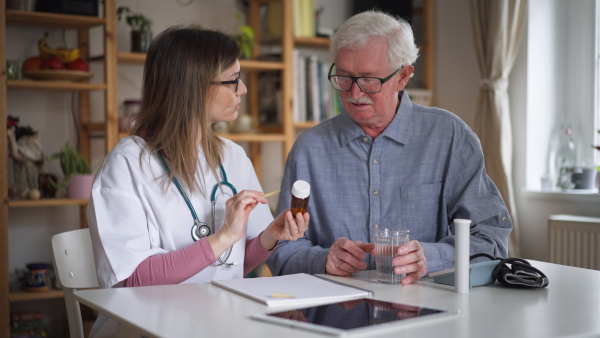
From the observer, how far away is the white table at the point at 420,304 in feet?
3.77

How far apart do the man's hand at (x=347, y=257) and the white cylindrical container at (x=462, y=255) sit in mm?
262

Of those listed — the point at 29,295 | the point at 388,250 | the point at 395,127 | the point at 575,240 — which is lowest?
the point at 29,295

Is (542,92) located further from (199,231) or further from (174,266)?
(174,266)

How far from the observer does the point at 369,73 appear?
2.03 metres

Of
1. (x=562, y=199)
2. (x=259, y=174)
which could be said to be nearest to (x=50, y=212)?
(x=259, y=174)

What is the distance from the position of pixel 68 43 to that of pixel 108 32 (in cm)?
35

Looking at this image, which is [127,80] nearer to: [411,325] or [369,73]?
[369,73]

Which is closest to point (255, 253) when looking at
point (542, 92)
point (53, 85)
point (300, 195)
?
point (300, 195)

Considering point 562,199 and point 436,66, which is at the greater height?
point 436,66

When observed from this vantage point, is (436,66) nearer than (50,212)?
No

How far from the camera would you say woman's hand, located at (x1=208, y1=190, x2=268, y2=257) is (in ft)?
5.52

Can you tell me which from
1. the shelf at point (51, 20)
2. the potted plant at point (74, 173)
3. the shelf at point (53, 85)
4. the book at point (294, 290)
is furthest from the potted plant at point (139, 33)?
the book at point (294, 290)

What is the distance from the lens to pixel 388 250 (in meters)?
1.59

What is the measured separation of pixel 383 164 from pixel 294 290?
0.73m
